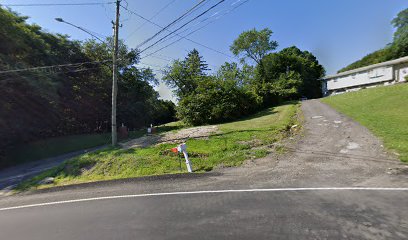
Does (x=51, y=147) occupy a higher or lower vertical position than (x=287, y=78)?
lower

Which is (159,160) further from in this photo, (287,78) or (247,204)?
(287,78)

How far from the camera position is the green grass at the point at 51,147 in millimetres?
21203

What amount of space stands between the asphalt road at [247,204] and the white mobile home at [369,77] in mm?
34321

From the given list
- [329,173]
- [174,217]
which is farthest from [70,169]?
[329,173]

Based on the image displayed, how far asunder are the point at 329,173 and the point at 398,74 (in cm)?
3890

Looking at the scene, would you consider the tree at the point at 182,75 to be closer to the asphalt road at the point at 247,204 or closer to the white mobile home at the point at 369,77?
the white mobile home at the point at 369,77

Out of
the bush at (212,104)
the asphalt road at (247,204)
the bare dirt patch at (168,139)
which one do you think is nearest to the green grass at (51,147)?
the bush at (212,104)

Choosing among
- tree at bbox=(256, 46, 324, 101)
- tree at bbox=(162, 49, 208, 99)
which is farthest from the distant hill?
tree at bbox=(162, 49, 208, 99)

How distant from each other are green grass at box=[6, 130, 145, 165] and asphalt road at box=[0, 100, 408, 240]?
14.8m

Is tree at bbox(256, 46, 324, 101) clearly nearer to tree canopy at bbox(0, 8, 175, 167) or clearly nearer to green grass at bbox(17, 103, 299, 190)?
tree canopy at bbox(0, 8, 175, 167)

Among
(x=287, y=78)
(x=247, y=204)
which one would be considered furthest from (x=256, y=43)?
(x=247, y=204)

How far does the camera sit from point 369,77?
41.6 metres

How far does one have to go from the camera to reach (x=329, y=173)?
7.51m

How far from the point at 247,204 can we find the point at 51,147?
81.3ft
